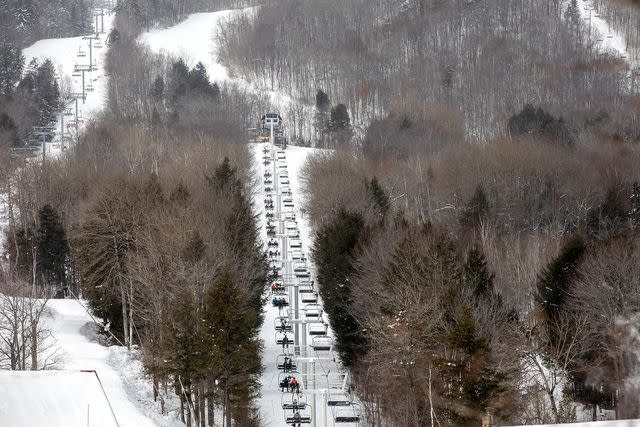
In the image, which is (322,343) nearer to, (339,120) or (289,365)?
(289,365)

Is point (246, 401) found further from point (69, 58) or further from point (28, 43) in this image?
point (28, 43)

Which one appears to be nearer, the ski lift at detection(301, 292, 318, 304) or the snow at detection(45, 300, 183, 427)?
the snow at detection(45, 300, 183, 427)

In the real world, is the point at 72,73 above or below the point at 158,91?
above

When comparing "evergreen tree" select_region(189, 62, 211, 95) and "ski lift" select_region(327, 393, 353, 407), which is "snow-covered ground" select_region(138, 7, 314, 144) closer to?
"evergreen tree" select_region(189, 62, 211, 95)

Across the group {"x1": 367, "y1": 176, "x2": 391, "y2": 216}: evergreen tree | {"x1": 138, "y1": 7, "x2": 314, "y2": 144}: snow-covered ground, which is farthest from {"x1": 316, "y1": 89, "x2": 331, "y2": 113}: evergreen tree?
{"x1": 367, "y1": 176, "x2": 391, "y2": 216}: evergreen tree

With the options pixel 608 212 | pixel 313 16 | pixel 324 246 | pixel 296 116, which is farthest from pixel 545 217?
pixel 313 16

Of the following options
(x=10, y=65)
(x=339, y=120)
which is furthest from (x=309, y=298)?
(x=10, y=65)

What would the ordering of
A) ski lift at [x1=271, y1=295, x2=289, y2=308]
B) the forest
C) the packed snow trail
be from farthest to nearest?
ski lift at [x1=271, y1=295, x2=289, y2=308] < the packed snow trail < the forest
